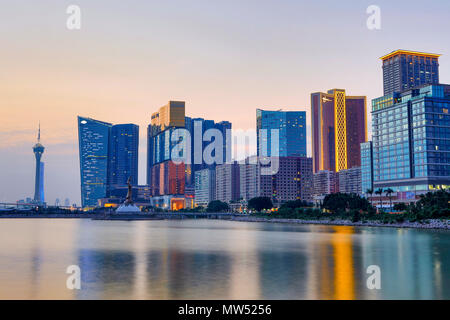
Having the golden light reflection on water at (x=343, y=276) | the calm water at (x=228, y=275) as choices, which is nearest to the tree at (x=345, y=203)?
the calm water at (x=228, y=275)

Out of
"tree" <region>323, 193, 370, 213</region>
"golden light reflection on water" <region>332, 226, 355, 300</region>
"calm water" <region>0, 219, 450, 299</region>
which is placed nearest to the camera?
"golden light reflection on water" <region>332, 226, 355, 300</region>

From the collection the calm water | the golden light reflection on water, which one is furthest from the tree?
the golden light reflection on water

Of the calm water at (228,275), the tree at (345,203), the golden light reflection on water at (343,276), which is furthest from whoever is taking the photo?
the tree at (345,203)

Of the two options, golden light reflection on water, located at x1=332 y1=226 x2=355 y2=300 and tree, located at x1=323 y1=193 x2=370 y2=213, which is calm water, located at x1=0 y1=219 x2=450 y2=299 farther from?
tree, located at x1=323 y1=193 x2=370 y2=213

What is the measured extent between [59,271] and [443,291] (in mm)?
30717

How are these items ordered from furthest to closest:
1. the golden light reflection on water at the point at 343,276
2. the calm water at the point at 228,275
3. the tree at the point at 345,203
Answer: the tree at the point at 345,203
the calm water at the point at 228,275
the golden light reflection on water at the point at 343,276

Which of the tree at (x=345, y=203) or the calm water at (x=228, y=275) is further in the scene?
the tree at (x=345, y=203)

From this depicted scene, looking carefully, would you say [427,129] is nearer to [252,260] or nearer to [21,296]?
[252,260]

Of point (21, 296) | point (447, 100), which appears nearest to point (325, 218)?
point (447, 100)

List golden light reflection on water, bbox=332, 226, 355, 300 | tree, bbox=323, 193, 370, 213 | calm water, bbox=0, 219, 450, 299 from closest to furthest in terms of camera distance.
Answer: golden light reflection on water, bbox=332, 226, 355, 300 → calm water, bbox=0, 219, 450, 299 → tree, bbox=323, 193, 370, 213

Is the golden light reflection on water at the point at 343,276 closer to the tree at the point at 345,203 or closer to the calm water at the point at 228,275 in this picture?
the calm water at the point at 228,275

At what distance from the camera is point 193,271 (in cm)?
3866

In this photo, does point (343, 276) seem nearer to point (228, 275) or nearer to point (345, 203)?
point (228, 275)
